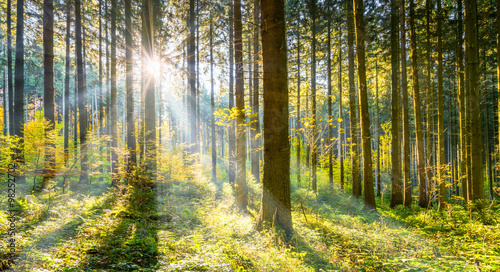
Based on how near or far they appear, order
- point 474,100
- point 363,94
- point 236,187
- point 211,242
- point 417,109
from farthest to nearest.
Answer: point 417,109 < point 363,94 < point 236,187 < point 474,100 < point 211,242

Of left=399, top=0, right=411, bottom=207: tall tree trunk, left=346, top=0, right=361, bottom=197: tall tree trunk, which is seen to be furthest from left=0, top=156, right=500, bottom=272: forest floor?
left=346, top=0, right=361, bottom=197: tall tree trunk

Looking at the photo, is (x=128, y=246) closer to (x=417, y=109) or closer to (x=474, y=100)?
(x=474, y=100)

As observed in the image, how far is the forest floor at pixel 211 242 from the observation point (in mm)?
3197

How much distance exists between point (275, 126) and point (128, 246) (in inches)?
146

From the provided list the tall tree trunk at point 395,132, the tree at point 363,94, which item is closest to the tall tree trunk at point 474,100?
the tall tree trunk at point 395,132

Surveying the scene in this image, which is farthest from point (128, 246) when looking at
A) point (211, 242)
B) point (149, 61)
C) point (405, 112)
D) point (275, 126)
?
point (405, 112)

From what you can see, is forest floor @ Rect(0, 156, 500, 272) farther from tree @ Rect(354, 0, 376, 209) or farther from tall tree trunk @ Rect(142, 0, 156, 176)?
tall tree trunk @ Rect(142, 0, 156, 176)

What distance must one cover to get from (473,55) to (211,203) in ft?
35.8

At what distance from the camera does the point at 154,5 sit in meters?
9.46

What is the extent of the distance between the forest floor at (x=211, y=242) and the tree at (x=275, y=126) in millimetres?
548

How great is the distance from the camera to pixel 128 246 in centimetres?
383

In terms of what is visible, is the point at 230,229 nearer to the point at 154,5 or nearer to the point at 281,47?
the point at 281,47

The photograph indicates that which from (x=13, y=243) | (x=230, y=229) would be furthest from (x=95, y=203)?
(x=230, y=229)

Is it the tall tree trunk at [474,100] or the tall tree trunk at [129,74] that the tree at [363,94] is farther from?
the tall tree trunk at [129,74]
